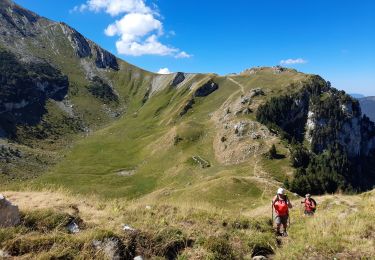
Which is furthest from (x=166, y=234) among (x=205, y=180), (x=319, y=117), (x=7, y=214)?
(x=319, y=117)

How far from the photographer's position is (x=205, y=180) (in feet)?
272

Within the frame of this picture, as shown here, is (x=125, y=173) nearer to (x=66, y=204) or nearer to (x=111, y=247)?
(x=66, y=204)

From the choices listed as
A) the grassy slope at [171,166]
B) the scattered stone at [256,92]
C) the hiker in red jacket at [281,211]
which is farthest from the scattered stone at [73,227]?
the scattered stone at [256,92]

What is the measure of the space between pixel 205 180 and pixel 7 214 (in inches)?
2801

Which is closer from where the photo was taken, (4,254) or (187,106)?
(4,254)

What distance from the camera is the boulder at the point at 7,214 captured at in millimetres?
12682

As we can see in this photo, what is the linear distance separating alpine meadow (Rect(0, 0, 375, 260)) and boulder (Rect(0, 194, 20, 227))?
1.5 inches

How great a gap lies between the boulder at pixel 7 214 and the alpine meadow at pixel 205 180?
0.04 metres

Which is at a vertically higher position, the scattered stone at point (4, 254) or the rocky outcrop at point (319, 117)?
the rocky outcrop at point (319, 117)

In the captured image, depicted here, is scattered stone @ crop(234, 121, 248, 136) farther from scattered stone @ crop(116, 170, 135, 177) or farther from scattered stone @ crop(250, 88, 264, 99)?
scattered stone @ crop(116, 170, 135, 177)

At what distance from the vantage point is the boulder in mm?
12682

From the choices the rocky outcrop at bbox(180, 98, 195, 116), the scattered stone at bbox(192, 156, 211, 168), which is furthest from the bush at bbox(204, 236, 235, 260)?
the rocky outcrop at bbox(180, 98, 195, 116)

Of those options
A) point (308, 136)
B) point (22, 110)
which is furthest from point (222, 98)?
point (22, 110)

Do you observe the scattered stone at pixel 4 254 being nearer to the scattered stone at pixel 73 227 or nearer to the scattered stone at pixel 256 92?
the scattered stone at pixel 73 227
